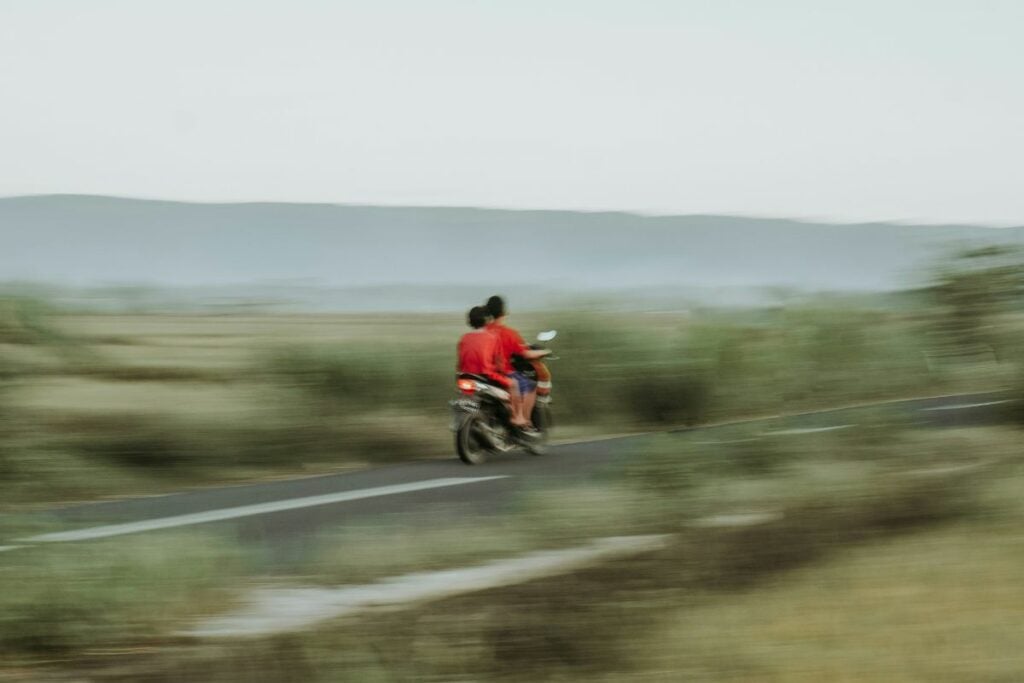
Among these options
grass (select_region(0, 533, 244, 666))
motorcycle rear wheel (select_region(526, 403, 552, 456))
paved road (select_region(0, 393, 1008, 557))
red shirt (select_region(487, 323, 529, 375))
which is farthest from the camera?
motorcycle rear wheel (select_region(526, 403, 552, 456))

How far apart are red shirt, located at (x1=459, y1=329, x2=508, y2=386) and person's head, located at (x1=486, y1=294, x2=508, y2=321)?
187mm

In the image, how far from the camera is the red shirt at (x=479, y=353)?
14320 millimetres

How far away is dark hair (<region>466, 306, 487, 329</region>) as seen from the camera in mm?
14242

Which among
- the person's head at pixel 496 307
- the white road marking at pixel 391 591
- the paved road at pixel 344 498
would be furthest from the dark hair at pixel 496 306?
the white road marking at pixel 391 591

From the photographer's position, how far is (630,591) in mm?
7688

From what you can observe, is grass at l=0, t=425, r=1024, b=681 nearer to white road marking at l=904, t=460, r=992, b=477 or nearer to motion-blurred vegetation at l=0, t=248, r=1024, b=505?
white road marking at l=904, t=460, r=992, b=477

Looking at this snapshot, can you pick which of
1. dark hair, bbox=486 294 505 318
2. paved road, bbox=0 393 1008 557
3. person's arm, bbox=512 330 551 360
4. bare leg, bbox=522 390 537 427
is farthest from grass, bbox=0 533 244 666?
bare leg, bbox=522 390 537 427

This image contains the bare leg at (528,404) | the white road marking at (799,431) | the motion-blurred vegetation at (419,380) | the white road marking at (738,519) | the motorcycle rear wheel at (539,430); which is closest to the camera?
the white road marking at (738,519)

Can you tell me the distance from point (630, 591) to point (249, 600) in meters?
1.97

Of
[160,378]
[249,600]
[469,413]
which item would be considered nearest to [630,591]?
[249,600]

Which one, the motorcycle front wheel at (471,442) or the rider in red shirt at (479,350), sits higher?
the rider in red shirt at (479,350)

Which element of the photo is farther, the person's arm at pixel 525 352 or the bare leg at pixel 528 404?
the bare leg at pixel 528 404

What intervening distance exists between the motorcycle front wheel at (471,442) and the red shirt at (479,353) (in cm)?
54

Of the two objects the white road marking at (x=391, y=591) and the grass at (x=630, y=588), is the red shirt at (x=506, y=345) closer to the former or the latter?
the grass at (x=630, y=588)
